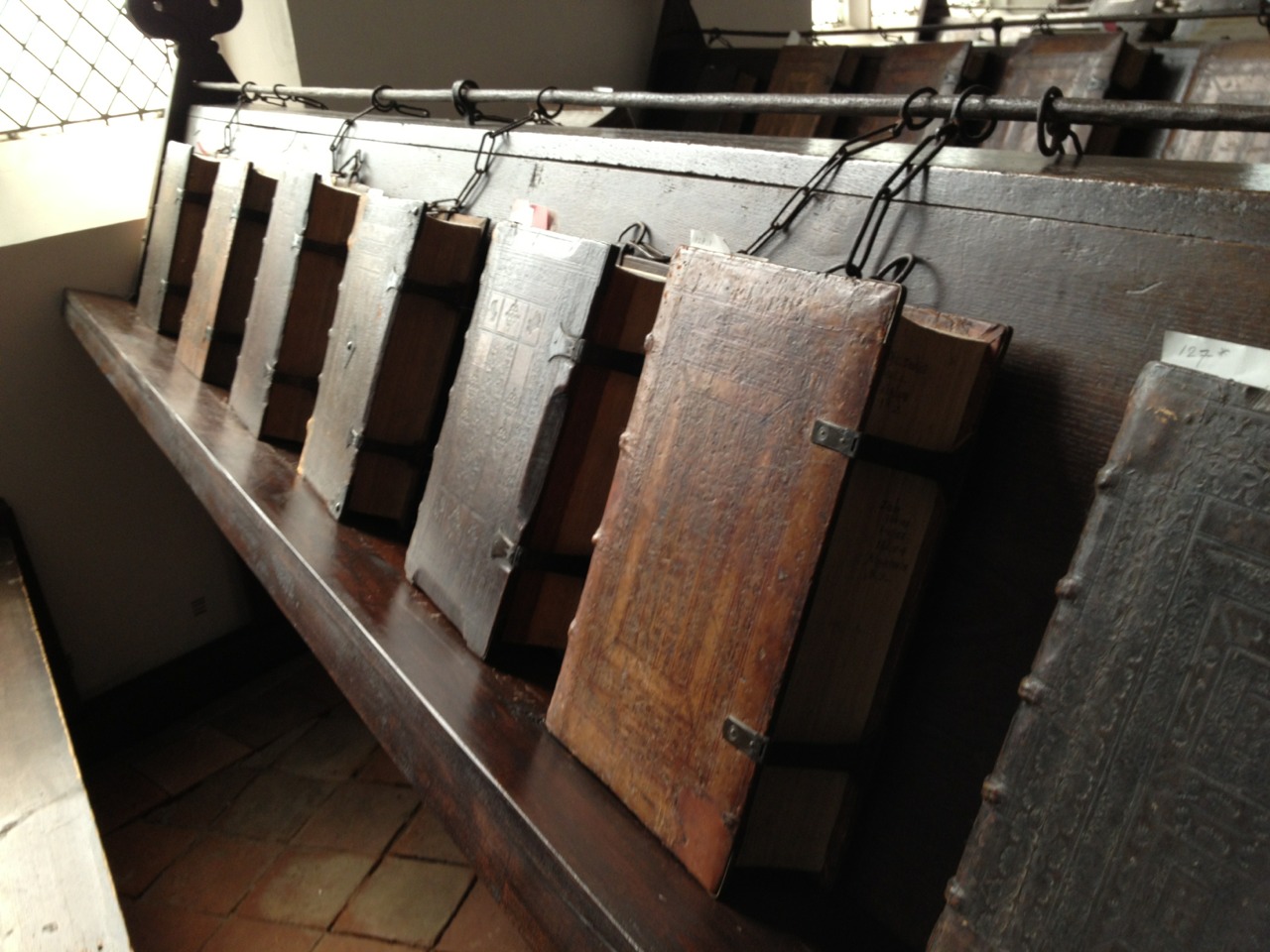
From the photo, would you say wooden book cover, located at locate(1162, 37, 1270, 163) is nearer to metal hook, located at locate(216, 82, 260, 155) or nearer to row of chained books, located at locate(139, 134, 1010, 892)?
row of chained books, located at locate(139, 134, 1010, 892)

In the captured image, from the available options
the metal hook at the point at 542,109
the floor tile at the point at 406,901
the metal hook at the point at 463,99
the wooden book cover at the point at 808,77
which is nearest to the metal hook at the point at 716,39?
the wooden book cover at the point at 808,77

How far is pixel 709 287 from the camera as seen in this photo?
36.3 inches

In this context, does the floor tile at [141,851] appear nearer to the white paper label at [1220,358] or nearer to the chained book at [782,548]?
the chained book at [782,548]

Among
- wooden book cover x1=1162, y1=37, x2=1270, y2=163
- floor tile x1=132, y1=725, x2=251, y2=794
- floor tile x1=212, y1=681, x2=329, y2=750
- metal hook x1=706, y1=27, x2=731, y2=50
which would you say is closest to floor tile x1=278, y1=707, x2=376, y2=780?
floor tile x1=212, y1=681, x2=329, y2=750

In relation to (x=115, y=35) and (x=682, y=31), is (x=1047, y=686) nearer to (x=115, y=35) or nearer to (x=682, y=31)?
(x=115, y=35)

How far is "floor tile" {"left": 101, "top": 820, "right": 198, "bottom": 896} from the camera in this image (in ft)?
9.15

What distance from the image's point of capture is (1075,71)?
2.94 meters

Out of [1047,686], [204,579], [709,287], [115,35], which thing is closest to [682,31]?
[115,35]

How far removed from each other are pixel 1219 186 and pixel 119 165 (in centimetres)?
414

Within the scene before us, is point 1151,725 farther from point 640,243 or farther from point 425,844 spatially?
point 425,844

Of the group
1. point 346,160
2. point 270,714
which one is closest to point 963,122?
point 346,160

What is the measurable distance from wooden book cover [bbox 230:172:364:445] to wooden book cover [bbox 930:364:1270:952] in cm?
166

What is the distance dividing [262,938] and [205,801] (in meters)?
0.78

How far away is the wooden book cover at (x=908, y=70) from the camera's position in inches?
133
